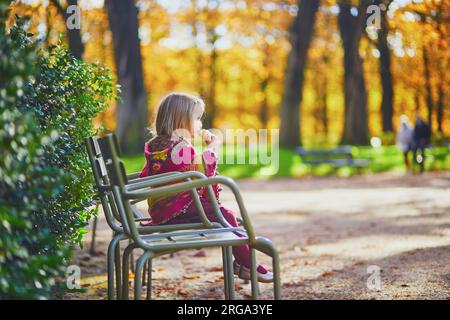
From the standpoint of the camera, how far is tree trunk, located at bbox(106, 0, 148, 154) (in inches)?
728

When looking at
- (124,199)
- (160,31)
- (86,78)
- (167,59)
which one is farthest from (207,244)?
(167,59)

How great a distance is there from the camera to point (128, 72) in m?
18.9

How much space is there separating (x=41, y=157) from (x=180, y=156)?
3.33 feet

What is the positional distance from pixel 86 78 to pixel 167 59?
36.2 m

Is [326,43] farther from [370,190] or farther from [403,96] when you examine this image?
[370,190]

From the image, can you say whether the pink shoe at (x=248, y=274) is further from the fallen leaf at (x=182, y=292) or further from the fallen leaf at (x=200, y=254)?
the fallen leaf at (x=200, y=254)

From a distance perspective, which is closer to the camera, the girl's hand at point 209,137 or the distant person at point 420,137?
the girl's hand at point 209,137

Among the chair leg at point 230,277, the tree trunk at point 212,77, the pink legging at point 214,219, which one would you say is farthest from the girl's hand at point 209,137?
the tree trunk at point 212,77

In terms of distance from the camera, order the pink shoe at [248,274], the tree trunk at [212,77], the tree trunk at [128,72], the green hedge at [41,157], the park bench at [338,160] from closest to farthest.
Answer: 1. the green hedge at [41,157]
2. the pink shoe at [248,274]
3. the park bench at [338,160]
4. the tree trunk at [128,72]
5. the tree trunk at [212,77]

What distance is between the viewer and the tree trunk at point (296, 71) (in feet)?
73.7

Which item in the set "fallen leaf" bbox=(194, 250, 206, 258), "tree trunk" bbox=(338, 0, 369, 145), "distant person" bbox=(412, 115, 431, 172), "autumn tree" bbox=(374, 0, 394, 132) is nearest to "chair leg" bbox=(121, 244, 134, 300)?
"fallen leaf" bbox=(194, 250, 206, 258)

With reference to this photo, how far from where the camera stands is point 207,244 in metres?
3.09

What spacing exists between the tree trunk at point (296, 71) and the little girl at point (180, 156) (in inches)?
749

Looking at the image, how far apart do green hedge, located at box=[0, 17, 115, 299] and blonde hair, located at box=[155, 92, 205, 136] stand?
578 millimetres
